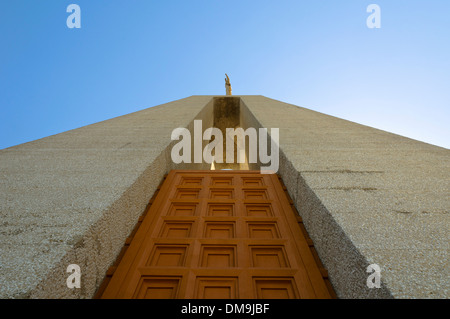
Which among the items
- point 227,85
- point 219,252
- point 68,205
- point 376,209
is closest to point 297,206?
point 376,209

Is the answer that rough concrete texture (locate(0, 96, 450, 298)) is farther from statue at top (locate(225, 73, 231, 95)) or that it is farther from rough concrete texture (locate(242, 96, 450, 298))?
statue at top (locate(225, 73, 231, 95))

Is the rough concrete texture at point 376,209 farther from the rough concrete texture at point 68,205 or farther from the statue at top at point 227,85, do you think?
the statue at top at point 227,85

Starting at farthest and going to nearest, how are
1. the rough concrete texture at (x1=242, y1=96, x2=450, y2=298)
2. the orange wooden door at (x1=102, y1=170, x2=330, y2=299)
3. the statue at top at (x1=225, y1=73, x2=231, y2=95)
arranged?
the statue at top at (x1=225, y1=73, x2=231, y2=95) < the orange wooden door at (x1=102, y1=170, x2=330, y2=299) < the rough concrete texture at (x1=242, y1=96, x2=450, y2=298)

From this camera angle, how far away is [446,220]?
1420 mm

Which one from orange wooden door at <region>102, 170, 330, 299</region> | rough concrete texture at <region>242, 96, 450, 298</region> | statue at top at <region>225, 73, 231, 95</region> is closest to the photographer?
rough concrete texture at <region>242, 96, 450, 298</region>

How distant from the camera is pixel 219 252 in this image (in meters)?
1.65

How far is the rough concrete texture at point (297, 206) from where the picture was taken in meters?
1.12

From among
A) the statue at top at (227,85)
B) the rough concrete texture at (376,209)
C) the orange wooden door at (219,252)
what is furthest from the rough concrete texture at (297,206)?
the statue at top at (227,85)

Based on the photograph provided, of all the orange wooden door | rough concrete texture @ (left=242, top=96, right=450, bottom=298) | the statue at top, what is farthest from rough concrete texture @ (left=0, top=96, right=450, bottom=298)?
the statue at top

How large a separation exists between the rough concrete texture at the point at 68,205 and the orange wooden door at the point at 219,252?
0.57ft

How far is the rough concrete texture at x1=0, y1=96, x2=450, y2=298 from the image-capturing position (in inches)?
44.1
